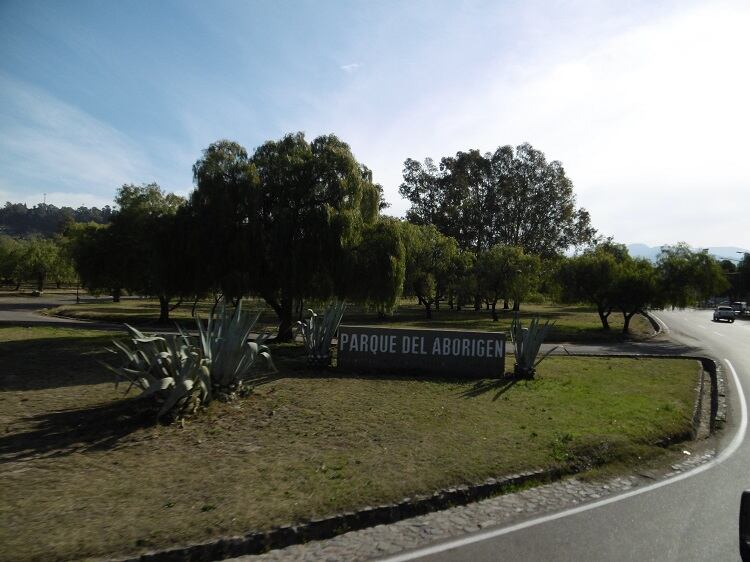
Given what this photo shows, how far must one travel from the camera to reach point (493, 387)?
12.0 m

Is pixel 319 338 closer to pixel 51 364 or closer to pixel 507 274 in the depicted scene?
pixel 51 364

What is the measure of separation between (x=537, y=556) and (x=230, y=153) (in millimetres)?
17633

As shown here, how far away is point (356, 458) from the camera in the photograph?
22.3 feet

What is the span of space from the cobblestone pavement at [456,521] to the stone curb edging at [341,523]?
3.2 inches

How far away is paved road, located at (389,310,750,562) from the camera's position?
180 inches

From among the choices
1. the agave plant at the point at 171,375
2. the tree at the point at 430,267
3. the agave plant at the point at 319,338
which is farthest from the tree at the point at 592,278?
the agave plant at the point at 171,375

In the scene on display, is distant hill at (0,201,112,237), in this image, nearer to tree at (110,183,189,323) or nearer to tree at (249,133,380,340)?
tree at (110,183,189,323)

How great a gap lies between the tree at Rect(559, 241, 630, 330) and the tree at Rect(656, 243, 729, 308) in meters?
2.67

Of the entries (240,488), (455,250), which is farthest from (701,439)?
(455,250)

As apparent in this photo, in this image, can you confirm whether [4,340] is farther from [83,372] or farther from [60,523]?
[60,523]

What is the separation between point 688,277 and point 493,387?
2267 centimetres

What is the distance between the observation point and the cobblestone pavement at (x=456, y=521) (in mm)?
4633

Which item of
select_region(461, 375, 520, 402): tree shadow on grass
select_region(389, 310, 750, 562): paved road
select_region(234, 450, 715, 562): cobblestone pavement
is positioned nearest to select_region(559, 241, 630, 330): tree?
select_region(461, 375, 520, 402): tree shadow on grass

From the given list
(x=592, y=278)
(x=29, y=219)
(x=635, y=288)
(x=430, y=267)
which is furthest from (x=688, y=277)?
(x=29, y=219)
